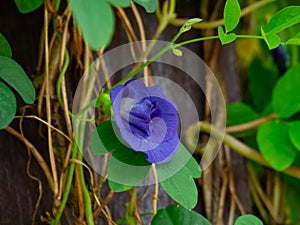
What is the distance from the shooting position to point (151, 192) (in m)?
1.04

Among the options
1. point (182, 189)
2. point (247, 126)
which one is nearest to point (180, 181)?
point (182, 189)

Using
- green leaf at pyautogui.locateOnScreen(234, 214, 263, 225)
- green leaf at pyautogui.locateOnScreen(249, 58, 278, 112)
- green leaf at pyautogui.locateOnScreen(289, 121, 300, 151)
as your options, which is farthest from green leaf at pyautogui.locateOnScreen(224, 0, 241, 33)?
green leaf at pyautogui.locateOnScreen(249, 58, 278, 112)

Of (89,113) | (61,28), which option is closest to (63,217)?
(89,113)

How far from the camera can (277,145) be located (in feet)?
3.57

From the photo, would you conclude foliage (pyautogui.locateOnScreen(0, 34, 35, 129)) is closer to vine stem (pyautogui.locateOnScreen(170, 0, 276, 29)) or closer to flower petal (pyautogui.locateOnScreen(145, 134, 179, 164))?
flower petal (pyautogui.locateOnScreen(145, 134, 179, 164))

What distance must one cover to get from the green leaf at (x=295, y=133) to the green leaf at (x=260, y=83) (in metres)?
0.25

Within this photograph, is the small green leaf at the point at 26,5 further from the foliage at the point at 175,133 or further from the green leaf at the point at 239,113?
the green leaf at the point at 239,113

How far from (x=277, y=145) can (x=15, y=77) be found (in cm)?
52

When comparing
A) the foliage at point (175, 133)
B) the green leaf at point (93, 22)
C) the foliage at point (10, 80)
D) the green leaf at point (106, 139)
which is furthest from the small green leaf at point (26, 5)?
the green leaf at point (93, 22)

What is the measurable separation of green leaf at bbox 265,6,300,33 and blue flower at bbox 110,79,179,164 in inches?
6.4

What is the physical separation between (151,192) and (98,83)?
207mm

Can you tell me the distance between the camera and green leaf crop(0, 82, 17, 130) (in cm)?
71

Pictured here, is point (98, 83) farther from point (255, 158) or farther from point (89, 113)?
point (255, 158)

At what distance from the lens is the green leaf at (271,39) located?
69cm
